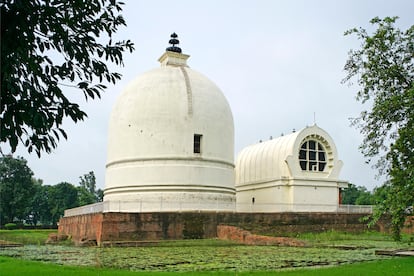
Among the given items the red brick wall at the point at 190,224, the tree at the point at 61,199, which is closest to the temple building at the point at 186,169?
the red brick wall at the point at 190,224

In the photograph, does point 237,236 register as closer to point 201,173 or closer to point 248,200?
point 201,173

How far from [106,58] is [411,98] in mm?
7934

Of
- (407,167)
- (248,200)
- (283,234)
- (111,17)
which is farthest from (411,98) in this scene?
(248,200)

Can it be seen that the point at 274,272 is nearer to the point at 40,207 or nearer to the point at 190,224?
the point at 190,224

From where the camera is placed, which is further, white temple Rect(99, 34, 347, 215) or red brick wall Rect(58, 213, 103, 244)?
white temple Rect(99, 34, 347, 215)

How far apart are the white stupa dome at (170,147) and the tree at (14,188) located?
27.6m

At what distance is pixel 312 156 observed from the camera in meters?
31.9

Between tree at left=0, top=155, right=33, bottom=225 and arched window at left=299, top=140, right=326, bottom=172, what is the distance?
1301 inches

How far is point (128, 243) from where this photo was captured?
19344mm

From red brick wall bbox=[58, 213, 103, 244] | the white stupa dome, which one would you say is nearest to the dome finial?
the white stupa dome

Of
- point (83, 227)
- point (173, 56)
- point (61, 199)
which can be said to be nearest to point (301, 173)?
point (173, 56)

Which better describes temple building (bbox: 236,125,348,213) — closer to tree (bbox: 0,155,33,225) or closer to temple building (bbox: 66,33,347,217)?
temple building (bbox: 66,33,347,217)

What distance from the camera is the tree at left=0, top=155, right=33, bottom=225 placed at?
51.6m

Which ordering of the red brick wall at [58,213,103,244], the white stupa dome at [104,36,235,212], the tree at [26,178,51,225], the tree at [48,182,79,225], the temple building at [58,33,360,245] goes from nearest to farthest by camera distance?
the red brick wall at [58,213,103,244] < the temple building at [58,33,360,245] < the white stupa dome at [104,36,235,212] < the tree at [48,182,79,225] < the tree at [26,178,51,225]
